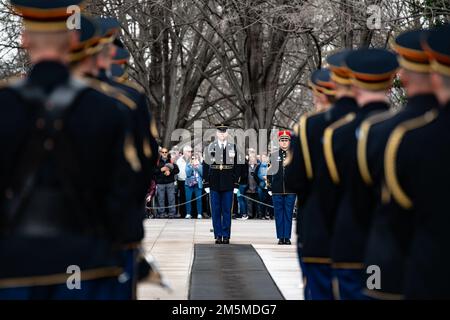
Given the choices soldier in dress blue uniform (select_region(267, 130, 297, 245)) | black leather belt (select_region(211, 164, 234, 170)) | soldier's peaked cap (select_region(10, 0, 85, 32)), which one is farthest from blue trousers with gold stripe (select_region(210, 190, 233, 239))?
soldier's peaked cap (select_region(10, 0, 85, 32))

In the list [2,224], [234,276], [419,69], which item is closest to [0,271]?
[2,224]

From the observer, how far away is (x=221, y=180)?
18.1 meters

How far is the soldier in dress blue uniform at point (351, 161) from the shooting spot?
6699mm

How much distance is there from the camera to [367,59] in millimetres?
6992

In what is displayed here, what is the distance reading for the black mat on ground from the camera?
452 inches

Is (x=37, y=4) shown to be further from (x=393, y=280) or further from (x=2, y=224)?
(x=393, y=280)

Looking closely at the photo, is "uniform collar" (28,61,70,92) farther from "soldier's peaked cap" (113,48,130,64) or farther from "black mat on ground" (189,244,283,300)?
"black mat on ground" (189,244,283,300)

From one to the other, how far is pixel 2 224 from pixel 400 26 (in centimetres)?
1989

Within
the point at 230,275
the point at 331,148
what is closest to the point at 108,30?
the point at 331,148

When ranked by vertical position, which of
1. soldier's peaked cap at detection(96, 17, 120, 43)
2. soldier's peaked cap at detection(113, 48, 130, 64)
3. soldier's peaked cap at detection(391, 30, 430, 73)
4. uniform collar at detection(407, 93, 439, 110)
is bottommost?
uniform collar at detection(407, 93, 439, 110)

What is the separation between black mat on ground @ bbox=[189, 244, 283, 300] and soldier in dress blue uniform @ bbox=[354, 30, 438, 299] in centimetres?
556

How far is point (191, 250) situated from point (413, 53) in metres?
11.9

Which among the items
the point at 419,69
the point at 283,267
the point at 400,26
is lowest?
the point at 283,267

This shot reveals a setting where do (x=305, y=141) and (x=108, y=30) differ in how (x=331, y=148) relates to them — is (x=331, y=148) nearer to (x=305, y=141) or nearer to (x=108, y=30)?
(x=305, y=141)
